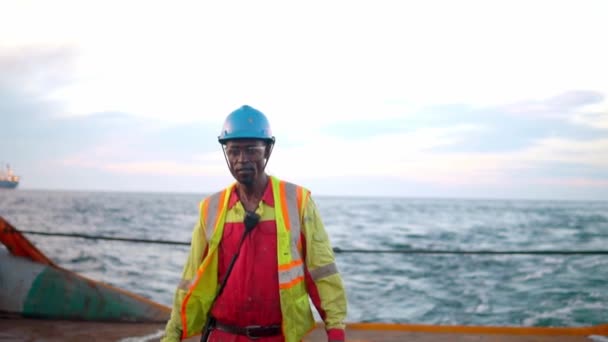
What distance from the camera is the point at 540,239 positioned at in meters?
28.3

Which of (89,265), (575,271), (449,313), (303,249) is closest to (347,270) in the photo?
(449,313)

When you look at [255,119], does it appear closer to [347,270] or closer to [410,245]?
[347,270]

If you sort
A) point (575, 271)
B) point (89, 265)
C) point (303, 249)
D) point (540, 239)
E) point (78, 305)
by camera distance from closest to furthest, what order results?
point (303, 249)
point (78, 305)
point (575, 271)
point (89, 265)
point (540, 239)

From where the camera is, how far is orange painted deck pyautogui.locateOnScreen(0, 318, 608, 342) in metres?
5.34

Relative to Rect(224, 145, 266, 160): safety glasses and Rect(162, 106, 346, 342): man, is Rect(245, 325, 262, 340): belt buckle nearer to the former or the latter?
Rect(162, 106, 346, 342): man

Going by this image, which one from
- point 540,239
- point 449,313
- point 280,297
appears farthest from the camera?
point 540,239

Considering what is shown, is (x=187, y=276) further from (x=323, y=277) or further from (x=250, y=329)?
(x=323, y=277)

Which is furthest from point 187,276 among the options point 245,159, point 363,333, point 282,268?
point 363,333

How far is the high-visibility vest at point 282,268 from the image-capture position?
2627 millimetres

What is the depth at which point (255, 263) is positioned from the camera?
269 centimetres

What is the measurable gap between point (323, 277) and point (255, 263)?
0.33 m

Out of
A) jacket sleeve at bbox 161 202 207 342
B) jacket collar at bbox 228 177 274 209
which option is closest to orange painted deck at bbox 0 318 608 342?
jacket sleeve at bbox 161 202 207 342

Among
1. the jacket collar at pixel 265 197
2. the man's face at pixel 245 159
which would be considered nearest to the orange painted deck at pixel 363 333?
the jacket collar at pixel 265 197

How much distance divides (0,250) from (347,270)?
39.3 ft
